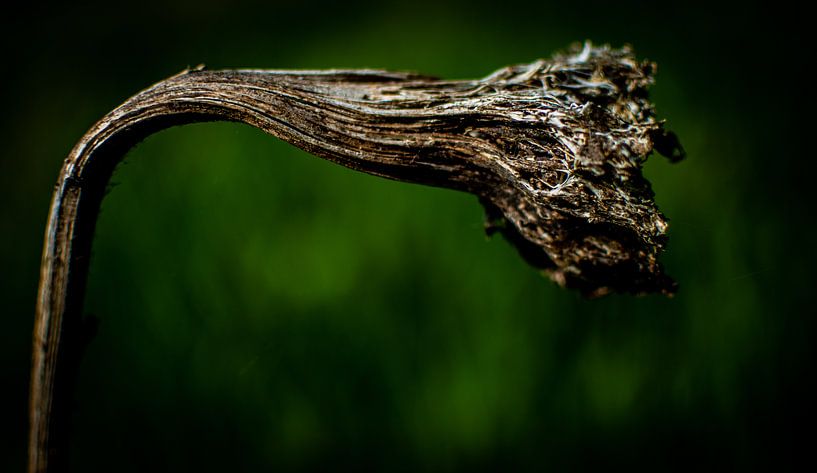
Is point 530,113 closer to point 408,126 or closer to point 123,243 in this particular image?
point 408,126

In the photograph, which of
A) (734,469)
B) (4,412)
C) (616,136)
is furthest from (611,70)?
(4,412)

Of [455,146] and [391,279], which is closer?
[455,146]

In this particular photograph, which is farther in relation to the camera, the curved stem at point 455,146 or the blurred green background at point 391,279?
the blurred green background at point 391,279

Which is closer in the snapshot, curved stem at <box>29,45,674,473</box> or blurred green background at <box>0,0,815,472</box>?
curved stem at <box>29,45,674,473</box>
